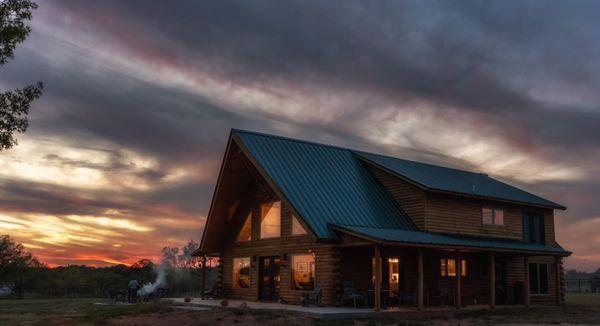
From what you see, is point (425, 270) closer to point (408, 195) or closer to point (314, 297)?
point (408, 195)

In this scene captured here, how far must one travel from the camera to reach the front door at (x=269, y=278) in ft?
81.0

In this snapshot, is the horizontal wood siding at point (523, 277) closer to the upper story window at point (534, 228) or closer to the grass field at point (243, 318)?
the upper story window at point (534, 228)

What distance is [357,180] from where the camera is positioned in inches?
1030

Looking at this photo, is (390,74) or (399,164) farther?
(399,164)

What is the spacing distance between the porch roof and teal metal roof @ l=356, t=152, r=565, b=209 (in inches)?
79.2

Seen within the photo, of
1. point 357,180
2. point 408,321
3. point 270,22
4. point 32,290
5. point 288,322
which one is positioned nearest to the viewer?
point 288,322

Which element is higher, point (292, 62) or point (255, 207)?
point (292, 62)

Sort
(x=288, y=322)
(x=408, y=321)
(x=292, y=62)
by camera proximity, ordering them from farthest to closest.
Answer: (x=292, y=62) < (x=408, y=321) < (x=288, y=322)

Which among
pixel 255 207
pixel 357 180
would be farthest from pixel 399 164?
pixel 255 207

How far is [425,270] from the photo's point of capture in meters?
24.4

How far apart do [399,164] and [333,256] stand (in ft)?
29.6

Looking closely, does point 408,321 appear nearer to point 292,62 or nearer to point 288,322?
point 288,322

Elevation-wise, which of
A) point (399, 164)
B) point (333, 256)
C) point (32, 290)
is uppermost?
point (399, 164)

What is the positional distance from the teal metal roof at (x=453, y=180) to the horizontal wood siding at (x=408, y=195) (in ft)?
1.43
